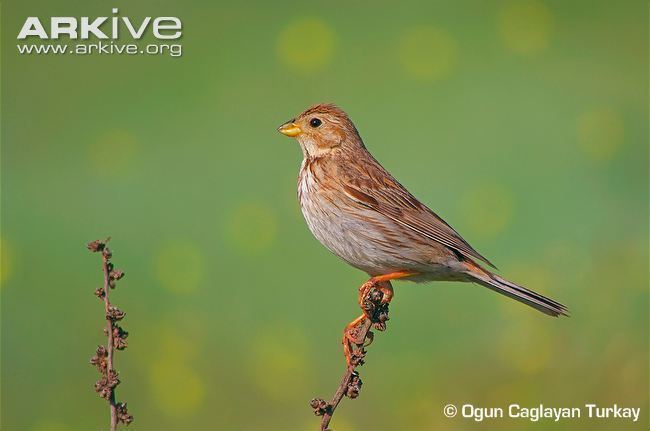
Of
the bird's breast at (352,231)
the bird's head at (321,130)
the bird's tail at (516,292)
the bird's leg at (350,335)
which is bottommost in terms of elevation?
the bird's leg at (350,335)

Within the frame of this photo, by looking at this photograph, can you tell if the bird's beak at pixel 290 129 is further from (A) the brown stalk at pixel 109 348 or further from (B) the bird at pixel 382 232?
(A) the brown stalk at pixel 109 348

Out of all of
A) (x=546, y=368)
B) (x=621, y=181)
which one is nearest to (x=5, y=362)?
(x=546, y=368)

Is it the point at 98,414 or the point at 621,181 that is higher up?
the point at 621,181

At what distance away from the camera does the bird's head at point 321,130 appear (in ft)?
18.6

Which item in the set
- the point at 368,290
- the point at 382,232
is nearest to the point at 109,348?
the point at 368,290

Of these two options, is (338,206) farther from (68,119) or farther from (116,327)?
(68,119)

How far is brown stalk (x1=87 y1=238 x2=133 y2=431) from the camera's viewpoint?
3029mm

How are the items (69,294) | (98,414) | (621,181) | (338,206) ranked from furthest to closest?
(621,181), (69,294), (98,414), (338,206)

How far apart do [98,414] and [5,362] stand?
3.20 feet

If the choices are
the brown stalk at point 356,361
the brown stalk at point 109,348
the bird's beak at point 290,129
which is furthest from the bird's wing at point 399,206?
the brown stalk at point 109,348

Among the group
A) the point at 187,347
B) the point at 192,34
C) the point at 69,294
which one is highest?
the point at 192,34

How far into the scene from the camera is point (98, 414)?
6.31m

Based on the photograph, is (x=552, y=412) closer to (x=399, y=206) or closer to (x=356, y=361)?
(x=399, y=206)

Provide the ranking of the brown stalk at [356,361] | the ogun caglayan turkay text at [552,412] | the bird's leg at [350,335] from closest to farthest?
the brown stalk at [356,361] → the bird's leg at [350,335] → the ogun caglayan turkay text at [552,412]
